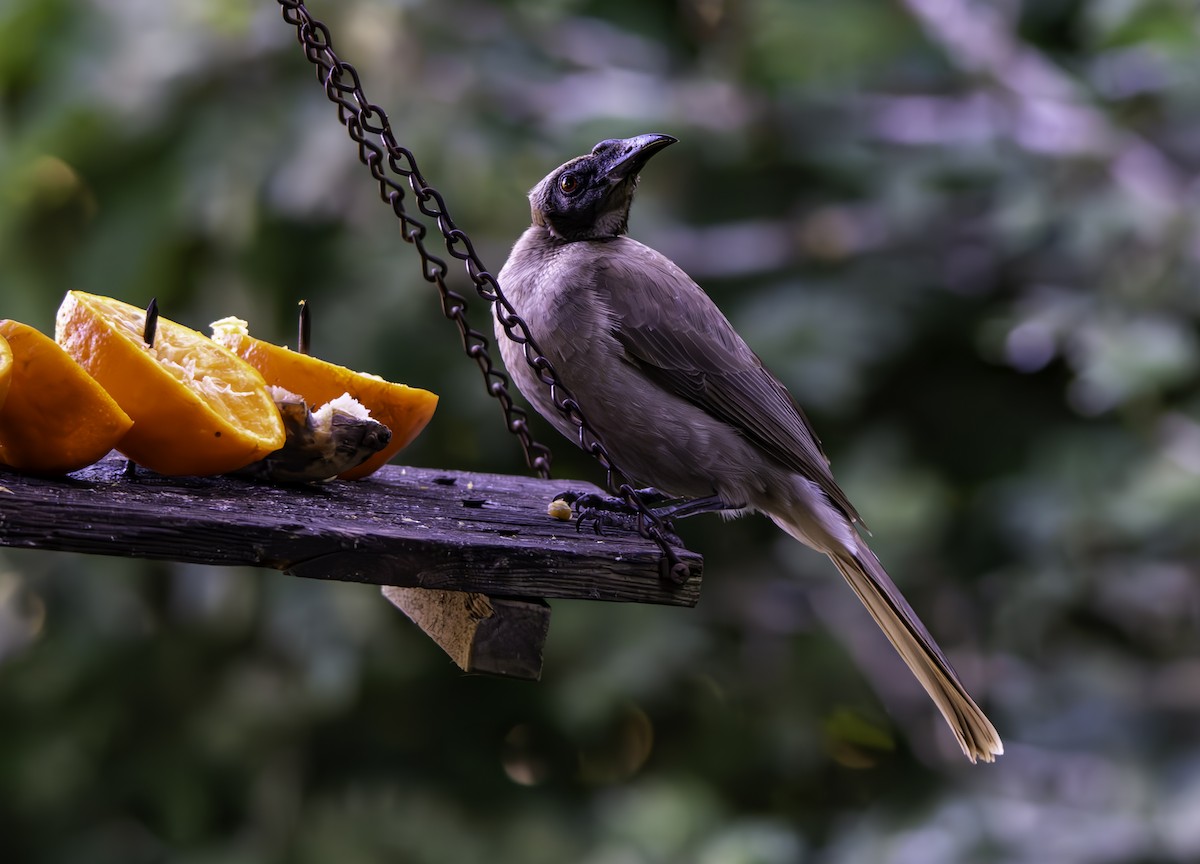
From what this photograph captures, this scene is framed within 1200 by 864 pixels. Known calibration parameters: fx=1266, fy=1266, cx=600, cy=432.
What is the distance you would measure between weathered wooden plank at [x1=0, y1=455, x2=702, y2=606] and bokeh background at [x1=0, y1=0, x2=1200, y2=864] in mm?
2272

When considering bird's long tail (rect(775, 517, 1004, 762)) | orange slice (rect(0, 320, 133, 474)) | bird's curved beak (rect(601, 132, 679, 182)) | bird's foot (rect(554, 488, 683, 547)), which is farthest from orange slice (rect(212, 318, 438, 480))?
bird's long tail (rect(775, 517, 1004, 762))

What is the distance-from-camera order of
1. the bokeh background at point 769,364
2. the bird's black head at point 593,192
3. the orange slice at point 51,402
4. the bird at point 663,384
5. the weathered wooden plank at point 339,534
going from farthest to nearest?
the bokeh background at point 769,364
the bird's black head at point 593,192
the bird at point 663,384
the orange slice at point 51,402
the weathered wooden plank at point 339,534

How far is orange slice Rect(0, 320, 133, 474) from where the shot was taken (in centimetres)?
179

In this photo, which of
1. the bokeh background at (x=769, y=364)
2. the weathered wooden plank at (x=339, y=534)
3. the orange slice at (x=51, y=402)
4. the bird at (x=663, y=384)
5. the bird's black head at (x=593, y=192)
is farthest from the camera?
the bokeh background at (x=769, y=364)

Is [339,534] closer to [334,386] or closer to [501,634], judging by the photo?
[501,634]

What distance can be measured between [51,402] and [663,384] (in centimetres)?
142

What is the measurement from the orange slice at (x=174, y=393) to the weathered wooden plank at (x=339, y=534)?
65 millimetres

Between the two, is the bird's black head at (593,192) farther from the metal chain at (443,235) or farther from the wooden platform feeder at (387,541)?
the wooden platform feeder at (387,541)

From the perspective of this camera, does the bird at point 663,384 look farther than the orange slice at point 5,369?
Yes

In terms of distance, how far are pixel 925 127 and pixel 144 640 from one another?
3668 millimetres

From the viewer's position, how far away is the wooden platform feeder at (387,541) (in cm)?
166

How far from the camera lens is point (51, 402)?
1785 mm

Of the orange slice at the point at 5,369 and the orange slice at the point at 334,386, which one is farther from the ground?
the orange slice at the point at 5,369

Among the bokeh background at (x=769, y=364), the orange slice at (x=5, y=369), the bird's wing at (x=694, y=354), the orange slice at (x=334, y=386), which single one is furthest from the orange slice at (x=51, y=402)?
the bokeh background at (x=769, y=364)
